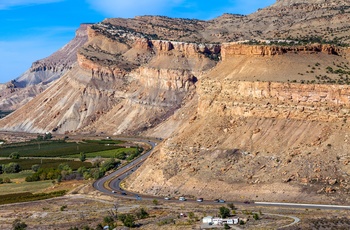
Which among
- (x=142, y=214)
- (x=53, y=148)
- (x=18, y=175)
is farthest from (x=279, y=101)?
(x=53, y=148)

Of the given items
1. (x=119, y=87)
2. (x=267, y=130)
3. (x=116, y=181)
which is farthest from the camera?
(x=119, y=87)

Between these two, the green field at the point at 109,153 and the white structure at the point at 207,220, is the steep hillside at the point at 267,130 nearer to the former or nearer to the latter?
the white structure at the point at 207,220

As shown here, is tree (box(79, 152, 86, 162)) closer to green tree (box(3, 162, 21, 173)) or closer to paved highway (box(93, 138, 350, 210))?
green tree (box(3, 162, 21, 173))

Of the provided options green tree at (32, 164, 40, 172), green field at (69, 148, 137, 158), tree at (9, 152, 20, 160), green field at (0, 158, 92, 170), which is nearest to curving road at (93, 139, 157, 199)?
green field at (0, 158, 92, 170)

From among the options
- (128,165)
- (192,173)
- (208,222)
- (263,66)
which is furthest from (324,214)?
(128,165)

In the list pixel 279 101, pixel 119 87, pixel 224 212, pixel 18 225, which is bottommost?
pixel 18 225

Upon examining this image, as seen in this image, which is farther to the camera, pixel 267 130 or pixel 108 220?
pixel 267 130

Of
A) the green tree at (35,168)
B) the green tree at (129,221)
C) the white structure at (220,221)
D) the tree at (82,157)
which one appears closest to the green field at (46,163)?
the green tree at (35,168)

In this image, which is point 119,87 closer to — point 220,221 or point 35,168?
point 35,168

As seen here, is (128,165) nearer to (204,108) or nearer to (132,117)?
(204,108)
